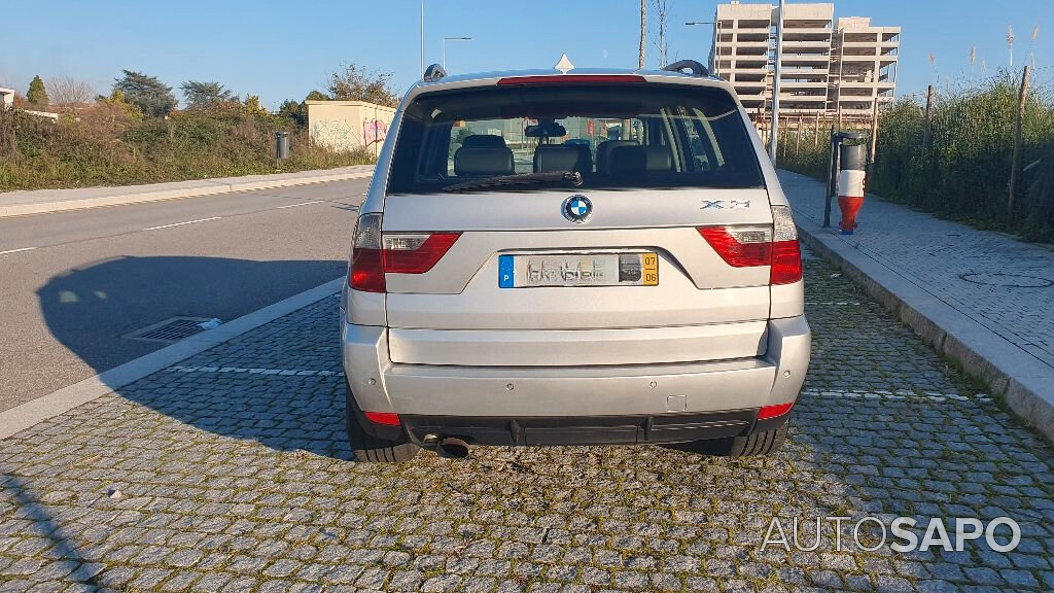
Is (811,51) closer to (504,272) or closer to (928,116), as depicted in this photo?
(928,116)

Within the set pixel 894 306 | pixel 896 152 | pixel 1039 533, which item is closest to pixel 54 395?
pixel 1039 533

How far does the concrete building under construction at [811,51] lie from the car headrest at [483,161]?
111 meters

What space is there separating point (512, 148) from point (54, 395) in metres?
3.24

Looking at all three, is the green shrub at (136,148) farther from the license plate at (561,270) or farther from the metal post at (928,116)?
the license plate at (561,270)

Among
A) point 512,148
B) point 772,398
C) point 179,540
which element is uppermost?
point 512,148

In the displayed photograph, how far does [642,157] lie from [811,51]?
400 ft

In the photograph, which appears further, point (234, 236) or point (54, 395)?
point (234, 236)

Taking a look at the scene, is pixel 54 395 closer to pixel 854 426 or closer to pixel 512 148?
pixel 512 148

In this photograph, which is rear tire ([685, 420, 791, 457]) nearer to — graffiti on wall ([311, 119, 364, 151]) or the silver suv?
the silver suv

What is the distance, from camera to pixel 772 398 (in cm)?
337

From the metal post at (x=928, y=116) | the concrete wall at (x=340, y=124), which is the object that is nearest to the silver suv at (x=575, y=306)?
the metal post at (x=928, y=116)

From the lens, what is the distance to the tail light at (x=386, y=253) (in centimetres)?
329

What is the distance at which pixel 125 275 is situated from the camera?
9.37m

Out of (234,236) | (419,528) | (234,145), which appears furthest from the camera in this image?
(234,145)
